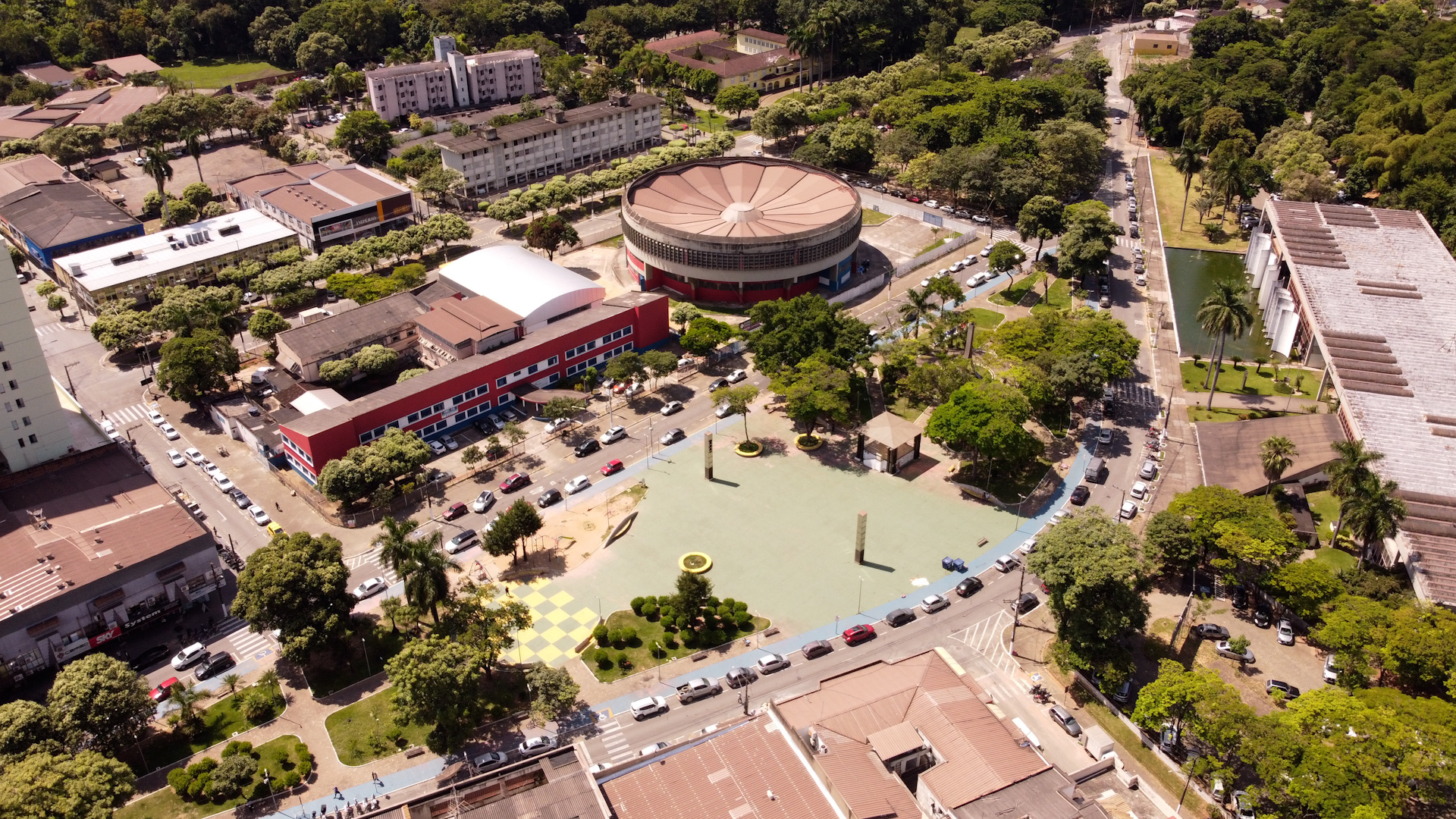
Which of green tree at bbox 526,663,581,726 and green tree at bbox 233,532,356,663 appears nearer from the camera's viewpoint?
green tree at bbox 526,663,581,726

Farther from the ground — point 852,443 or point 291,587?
point 291,587

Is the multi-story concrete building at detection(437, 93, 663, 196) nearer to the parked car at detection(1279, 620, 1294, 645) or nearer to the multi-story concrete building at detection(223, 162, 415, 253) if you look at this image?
the multi-story concrete building at detection(223, 162, 415, 253)

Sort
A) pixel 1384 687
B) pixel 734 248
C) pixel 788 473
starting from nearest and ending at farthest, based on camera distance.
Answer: pixel 1384 687
pixel 788 473
pixel 734 248

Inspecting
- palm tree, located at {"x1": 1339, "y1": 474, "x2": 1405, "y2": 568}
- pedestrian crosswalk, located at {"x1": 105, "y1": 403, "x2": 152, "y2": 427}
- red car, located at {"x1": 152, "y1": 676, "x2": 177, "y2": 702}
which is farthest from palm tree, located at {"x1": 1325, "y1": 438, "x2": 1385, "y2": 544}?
pedestrian crosswalk, located at {"x1": 105, "y1": 403, "x2": 152, "y2": 427}

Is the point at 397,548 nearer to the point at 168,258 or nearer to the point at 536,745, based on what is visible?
the point at 536,745

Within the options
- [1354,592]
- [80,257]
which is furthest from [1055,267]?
[80,257]

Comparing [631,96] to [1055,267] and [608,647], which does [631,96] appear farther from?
[608,647]
